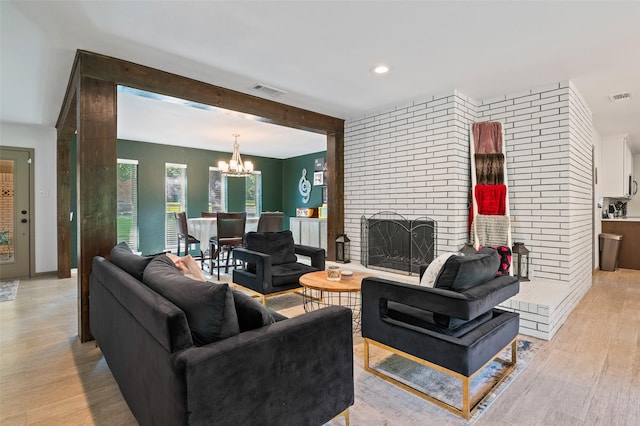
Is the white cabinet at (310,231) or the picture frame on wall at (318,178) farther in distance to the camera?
the picture frame on wall at (318,178)

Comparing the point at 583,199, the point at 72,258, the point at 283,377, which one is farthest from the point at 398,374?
the point at 72,258

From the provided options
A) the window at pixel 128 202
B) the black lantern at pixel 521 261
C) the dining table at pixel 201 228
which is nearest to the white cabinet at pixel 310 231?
the dining table at pixel 201 228

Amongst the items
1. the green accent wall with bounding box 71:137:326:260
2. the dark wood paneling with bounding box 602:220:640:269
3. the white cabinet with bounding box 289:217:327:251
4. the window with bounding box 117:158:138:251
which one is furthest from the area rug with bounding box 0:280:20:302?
the dark wood paneling with bounding box 602:220:640:269

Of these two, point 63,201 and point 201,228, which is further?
point 201,228

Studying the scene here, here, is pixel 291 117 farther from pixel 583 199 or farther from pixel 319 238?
pixel 583 199

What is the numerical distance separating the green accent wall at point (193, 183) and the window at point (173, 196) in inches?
3.6

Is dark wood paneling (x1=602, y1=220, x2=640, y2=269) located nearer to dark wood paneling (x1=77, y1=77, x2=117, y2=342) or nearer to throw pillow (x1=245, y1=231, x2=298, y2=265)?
throw pillow (x1=245, y1=231, x2=298, y2=265)

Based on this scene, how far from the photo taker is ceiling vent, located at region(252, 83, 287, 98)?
3647 millimetres

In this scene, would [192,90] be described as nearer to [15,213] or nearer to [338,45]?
[338,45]

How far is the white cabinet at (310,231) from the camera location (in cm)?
677

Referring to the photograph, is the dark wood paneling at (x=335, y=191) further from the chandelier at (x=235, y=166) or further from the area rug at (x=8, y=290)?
the area rug at (x=8, y=290)

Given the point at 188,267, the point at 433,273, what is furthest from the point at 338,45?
the point at 188,267

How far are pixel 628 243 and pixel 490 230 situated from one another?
3.88m

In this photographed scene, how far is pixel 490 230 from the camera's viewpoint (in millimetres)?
3961
